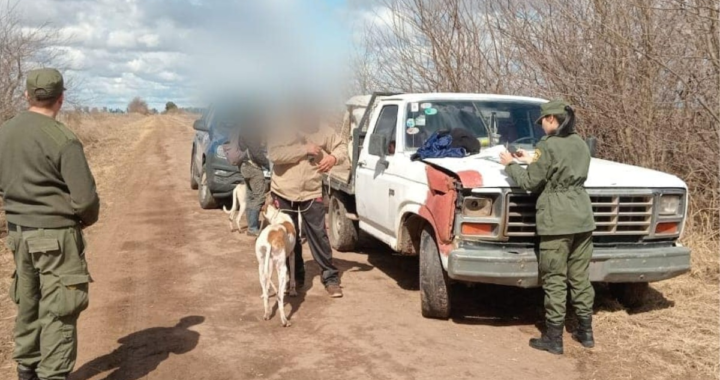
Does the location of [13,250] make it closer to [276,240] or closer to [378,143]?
[276,240]

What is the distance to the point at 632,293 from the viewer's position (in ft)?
20.1

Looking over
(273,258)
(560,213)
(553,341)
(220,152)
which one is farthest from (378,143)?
(220,152)

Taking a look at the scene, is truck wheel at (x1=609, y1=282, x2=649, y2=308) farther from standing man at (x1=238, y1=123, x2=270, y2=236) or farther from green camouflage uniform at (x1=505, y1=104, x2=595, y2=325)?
standing man at (x1=238, y1=123, x2=270, y2=236)

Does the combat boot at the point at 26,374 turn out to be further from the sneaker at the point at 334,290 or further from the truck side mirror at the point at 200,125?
the truck side mirror at the point at 200,125

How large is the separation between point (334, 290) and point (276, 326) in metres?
1.01

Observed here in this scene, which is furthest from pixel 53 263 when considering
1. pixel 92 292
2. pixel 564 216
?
pixel 564 216

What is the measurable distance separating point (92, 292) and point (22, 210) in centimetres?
306

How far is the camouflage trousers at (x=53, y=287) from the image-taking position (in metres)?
3.85

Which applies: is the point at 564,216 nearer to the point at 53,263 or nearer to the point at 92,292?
the point at 53,263

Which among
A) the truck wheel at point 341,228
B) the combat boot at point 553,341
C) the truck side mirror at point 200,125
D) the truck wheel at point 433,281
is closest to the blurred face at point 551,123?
the truck wheel at point 433,281

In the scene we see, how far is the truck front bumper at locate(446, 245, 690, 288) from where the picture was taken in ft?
16.8

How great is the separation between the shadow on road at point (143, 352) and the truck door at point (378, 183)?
211 centimetres

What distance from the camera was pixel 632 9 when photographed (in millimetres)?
8852

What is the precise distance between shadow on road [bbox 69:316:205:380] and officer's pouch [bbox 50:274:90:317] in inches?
37.0
